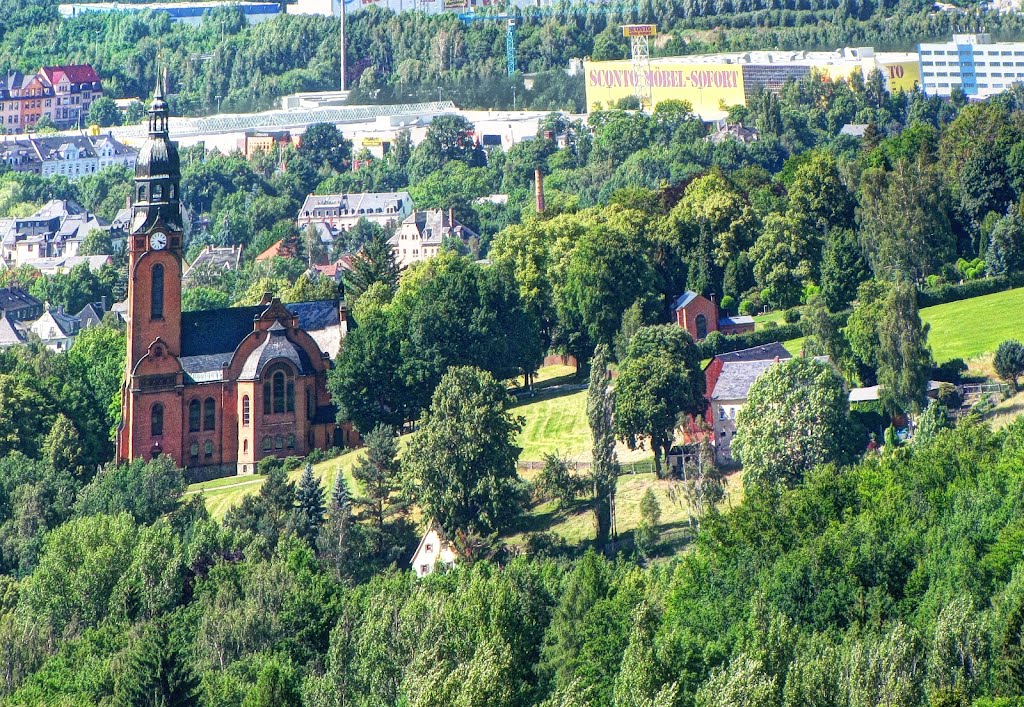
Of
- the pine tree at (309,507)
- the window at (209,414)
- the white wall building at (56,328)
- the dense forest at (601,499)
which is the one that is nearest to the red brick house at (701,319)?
the dense forest at (601,499)

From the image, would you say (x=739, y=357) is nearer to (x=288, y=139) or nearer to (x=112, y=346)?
(x=112, y=346)

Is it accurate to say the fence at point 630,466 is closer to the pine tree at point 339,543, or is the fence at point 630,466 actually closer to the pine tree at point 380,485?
the pine tree at point 380,485

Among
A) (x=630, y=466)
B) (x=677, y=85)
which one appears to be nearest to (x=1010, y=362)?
(x=630, y=466)

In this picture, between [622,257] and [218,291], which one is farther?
[218,291]

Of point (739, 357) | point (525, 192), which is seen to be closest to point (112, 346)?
point (739, 357)

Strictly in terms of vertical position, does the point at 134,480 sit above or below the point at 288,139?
below

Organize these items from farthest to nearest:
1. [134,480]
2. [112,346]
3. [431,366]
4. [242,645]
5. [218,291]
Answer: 1. [218,291]
2. [112,346]
3. [431,366]
4. [134,480]
5. [242,645]
